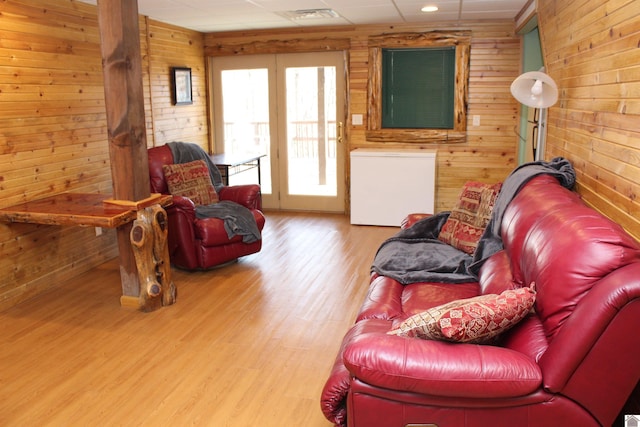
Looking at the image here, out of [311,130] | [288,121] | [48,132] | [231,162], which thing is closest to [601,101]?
[48,132]

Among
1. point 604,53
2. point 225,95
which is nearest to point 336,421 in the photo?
point 604,53

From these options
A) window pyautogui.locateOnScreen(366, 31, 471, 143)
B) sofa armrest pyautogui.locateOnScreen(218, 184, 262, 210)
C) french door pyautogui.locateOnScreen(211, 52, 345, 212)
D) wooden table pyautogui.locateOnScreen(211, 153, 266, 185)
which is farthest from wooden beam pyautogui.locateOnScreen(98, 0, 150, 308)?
window pyautogui.locateOnScreen(366, 31, 471, 143)

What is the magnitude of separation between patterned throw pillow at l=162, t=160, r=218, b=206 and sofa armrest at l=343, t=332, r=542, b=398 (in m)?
3.32

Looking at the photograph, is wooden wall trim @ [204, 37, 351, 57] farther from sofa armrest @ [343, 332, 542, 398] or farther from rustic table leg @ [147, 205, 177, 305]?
sofa armrest @ [343, 332, 542, 398]

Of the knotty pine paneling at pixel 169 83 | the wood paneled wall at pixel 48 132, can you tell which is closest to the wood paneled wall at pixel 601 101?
the wood paneled wall at pixel 48 132

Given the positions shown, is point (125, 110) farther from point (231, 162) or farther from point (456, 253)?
point (456, 253)

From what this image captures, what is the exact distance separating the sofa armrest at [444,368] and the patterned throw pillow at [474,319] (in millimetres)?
46

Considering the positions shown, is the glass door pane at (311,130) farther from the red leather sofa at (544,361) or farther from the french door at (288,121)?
the red leather sofa at (544,361)

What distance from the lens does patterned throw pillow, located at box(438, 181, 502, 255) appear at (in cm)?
356

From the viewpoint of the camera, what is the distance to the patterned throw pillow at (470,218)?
3557 millimetres

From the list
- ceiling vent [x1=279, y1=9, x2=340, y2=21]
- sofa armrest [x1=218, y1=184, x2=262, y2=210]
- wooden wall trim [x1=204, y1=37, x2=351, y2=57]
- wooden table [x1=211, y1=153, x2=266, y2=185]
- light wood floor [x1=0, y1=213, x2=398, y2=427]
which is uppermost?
ceiling vent [x1=279, y1=9, x2=340, y2=21]

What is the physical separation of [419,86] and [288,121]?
5.51 feet

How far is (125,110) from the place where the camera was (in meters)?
3.67

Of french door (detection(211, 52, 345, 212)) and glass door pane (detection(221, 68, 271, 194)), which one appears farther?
Result: glass door pane (detection(221, 68, 271, 194))
